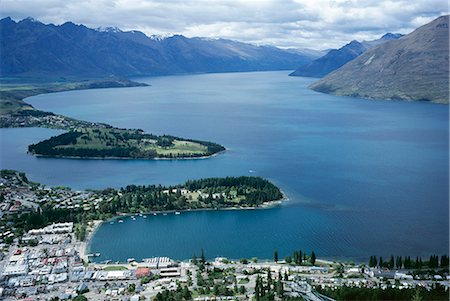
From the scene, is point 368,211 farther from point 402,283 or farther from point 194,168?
point 194,168

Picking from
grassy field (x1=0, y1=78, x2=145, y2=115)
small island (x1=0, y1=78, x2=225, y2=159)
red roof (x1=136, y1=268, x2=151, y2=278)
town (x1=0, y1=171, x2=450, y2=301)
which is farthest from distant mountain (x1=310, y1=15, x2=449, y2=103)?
red roof (x1=136, y1=268, x2=151, y2=278)

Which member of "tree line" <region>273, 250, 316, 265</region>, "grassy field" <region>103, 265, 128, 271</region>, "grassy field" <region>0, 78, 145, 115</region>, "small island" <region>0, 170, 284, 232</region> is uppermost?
"grassy field" <region>0, 78, 145, 115</region>

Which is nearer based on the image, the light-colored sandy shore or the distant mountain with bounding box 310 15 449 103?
the light-colored sandy shore

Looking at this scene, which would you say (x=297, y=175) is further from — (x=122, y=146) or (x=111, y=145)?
(x=111, y=145)

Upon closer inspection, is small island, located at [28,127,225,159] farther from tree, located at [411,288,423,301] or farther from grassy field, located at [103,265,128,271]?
tree, located at [411,288,423,301]

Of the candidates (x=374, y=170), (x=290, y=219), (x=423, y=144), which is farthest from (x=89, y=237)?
(x=423, y=144)

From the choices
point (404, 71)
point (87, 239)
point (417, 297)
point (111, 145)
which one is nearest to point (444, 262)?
point (417, 297)
